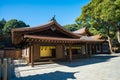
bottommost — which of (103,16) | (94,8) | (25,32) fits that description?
(25,32)

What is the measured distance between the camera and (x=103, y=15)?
25047mm

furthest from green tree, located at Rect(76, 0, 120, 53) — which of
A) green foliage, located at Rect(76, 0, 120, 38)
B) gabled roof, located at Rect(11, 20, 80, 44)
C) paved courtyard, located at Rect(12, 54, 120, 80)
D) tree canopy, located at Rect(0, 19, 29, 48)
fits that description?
tree canopy, located at Rect(0, 19, 29, 48)

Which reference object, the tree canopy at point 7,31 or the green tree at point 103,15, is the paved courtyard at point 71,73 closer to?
the green tree at point 103,15

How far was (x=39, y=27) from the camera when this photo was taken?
54.0ft

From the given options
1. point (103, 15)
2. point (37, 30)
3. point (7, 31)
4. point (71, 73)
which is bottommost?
point (71, 73)

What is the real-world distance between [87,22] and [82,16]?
2.20 meters

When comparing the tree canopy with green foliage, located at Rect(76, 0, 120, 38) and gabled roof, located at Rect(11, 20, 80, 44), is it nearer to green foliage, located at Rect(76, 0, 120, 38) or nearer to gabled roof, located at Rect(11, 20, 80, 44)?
green foliage, located at Rect(76, 0, 120, 38)

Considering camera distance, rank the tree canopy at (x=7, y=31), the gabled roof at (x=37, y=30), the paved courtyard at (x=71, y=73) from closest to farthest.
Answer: the paved courtyard at (x=71, y=73), the gabled roof at (x=37, y=30), the tree canopy at (x=7, y=31)

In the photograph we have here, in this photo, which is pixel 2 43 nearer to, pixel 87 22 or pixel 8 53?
pixel 8 53

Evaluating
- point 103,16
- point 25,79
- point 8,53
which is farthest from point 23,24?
point 25,79

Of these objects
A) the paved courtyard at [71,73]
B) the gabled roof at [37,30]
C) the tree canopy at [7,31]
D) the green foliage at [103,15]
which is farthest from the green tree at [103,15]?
the tree canopy at [7,31]

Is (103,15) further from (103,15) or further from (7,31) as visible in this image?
(7,31)

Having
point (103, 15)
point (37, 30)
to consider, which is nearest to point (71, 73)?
point (37, 30)

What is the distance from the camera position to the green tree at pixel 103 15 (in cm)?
2430
